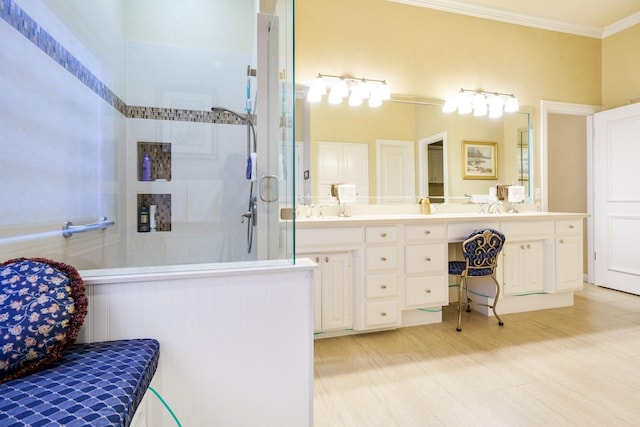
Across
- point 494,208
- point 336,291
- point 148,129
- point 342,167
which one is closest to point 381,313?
point 336,291

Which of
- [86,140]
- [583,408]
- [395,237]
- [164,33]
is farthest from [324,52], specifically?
[583,408]

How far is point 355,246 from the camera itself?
223 cm

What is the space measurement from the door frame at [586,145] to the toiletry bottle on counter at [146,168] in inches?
145

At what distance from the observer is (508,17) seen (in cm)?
324

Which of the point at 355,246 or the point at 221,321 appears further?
the point at 355,246

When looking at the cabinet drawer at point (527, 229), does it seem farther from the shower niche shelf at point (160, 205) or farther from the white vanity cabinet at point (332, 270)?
the shower niche shelf at point (160, 205)

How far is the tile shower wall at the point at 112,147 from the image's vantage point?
3.97ft

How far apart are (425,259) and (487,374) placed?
2.74ft

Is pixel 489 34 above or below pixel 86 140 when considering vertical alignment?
above

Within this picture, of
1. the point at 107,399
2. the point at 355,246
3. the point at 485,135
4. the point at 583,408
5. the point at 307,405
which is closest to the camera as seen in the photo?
the point at 107,399

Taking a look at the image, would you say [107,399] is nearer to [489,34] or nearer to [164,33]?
[164,33]

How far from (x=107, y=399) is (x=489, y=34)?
3966mm

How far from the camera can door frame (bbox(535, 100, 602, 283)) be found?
3385 mm

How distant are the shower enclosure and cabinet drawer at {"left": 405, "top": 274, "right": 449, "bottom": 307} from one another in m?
1.25
